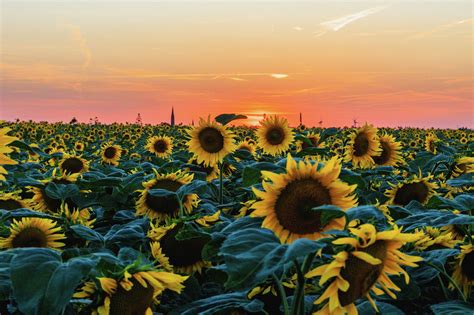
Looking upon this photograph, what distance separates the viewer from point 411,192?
5.09m

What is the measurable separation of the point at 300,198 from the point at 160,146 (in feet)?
24.8

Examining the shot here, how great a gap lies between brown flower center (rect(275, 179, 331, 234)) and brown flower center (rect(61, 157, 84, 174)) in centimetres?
506

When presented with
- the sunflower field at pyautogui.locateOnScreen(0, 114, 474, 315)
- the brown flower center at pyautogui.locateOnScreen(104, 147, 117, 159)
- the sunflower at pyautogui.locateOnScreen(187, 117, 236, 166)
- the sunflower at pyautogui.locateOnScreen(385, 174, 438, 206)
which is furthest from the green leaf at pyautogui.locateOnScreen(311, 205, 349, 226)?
the brown flower center at pyautogui.locateOnScreen(104, 147, 117, 159)

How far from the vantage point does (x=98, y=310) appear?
2238 mm

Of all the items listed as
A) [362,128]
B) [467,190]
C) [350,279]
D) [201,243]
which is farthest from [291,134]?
[350,279]

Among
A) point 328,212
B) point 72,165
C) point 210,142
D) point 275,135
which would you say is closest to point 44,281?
point 328,212

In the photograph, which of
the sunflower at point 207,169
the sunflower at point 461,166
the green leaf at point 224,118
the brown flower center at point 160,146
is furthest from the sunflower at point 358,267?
the brown flower center at point 160,146

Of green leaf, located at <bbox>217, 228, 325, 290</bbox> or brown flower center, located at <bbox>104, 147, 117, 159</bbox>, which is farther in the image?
brown flower center, located at <bbox>104, 147, 117, 159</bbox>

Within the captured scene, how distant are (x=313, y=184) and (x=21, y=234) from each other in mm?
1895

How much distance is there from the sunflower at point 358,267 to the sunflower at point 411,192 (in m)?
3.14

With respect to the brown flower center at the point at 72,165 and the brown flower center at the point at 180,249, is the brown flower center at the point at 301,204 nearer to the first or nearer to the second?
the brown flower center at the point at 180,249

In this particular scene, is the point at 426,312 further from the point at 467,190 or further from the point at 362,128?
the point at 362,128

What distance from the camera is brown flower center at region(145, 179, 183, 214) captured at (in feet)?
13.8

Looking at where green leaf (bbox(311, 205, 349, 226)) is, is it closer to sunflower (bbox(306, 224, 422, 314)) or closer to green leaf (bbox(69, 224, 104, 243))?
sunflower (bbox(306, 224, 422, 314))
